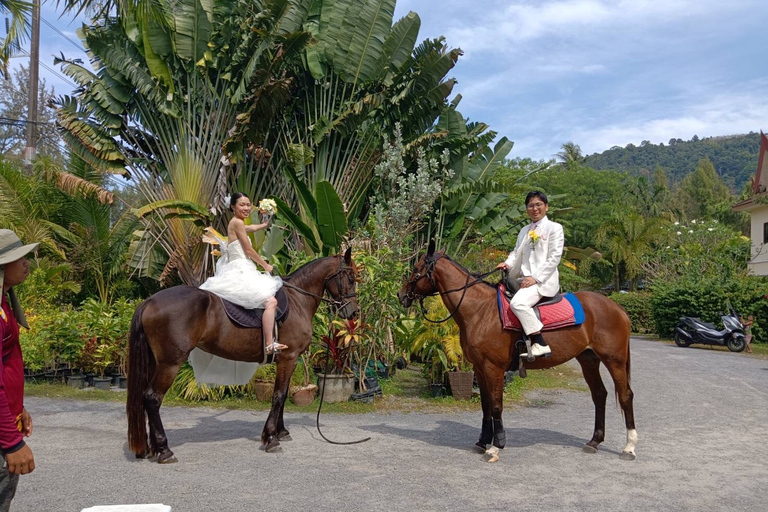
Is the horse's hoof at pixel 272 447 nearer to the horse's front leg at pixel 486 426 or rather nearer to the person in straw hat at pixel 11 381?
the horse's front leg at pixel 486 426

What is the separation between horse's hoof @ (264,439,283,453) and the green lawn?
220cm

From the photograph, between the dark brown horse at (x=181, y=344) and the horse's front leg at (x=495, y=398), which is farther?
the horse's front leg at (x=495, y=398)

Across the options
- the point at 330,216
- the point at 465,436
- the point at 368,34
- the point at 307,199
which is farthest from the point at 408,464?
the point at 368,34

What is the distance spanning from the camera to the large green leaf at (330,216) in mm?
10109

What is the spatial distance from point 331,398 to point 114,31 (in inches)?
382

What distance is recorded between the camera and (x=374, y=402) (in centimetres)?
909

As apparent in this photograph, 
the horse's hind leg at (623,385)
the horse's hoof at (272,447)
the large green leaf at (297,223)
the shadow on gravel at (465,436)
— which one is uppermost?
the large green leaf at (297,223)

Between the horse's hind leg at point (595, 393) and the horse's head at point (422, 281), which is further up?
the horse's head at point (422, 281)

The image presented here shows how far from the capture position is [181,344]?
19.3ft

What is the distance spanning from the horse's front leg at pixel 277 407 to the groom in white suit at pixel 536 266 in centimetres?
256

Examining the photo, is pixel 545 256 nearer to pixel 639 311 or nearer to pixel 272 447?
pixel 272 447

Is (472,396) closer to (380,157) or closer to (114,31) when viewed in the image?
(380,157)

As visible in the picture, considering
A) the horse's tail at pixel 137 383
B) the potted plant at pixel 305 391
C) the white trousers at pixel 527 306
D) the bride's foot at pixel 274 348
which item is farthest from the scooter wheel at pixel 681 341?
the horse's tail at pixel 137 383

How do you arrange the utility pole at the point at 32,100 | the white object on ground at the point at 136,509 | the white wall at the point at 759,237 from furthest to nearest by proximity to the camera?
1. the white wall at the point at 759,237
2. the utility pole at the point at 32,100
3. the white object on ground at the point at 136,509
